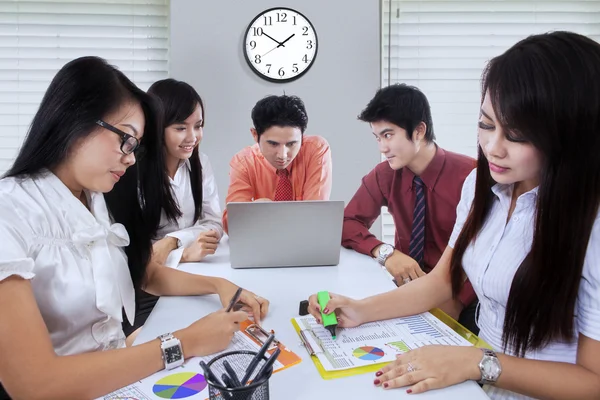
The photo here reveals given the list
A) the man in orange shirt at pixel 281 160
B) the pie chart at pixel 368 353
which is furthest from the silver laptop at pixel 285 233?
the man in orange shirt at pixel 281 160

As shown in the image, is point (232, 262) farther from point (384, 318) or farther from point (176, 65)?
point (176, 65)

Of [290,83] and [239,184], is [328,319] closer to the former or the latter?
[239,184]

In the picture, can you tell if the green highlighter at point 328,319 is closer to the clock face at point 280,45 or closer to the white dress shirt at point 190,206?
the white dress shirt at point 190,206

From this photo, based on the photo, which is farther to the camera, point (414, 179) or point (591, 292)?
point (414, 179)

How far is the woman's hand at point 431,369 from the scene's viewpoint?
78 cm

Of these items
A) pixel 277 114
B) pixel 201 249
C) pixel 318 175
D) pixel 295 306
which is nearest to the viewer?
pixel 295 306

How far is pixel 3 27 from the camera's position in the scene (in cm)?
264

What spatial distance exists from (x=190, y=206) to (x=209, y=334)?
4.14ft

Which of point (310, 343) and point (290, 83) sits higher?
point (290, 83)

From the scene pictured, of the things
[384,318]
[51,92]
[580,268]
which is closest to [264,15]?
[51,92]

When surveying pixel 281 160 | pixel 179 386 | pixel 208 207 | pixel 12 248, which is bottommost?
pixel 179 386

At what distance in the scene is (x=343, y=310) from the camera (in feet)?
3.38

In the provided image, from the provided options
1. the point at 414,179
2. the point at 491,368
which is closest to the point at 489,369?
the point at 491,368

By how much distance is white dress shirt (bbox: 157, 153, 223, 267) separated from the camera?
1.95m
